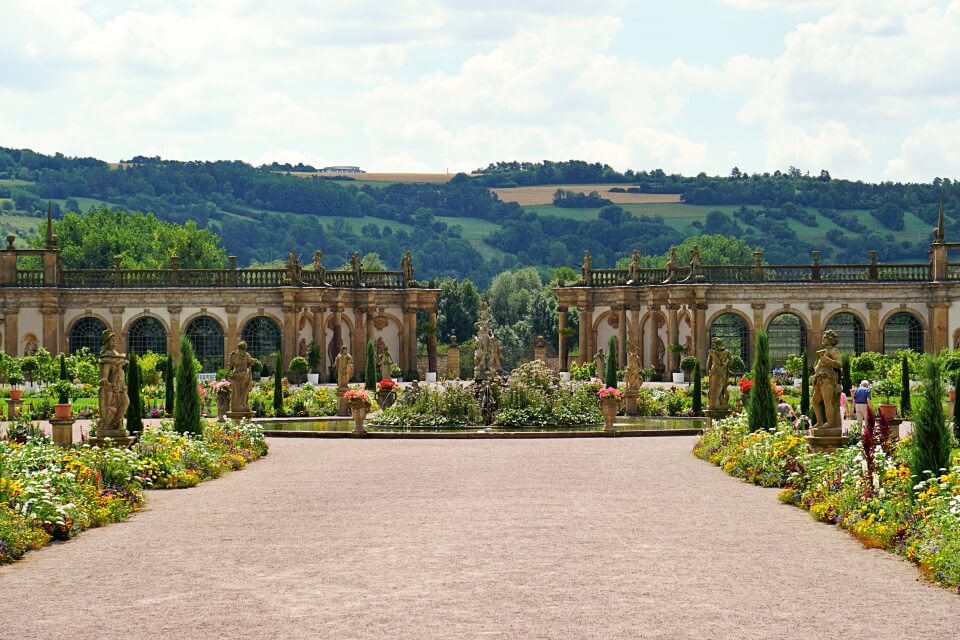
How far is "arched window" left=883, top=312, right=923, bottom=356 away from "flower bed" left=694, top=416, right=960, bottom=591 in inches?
1430

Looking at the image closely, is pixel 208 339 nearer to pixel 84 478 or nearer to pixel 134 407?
pixel 134 407

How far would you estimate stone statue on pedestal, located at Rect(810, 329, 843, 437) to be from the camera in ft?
74.1

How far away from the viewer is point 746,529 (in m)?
17.5

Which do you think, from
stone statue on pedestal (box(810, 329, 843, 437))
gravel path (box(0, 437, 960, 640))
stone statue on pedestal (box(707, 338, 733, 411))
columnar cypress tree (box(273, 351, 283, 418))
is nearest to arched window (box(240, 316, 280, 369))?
columnar cypress tree (box(273, 351, 283, 418))

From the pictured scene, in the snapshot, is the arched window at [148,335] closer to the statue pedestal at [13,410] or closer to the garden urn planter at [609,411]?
the statue pedestal at [13,410]

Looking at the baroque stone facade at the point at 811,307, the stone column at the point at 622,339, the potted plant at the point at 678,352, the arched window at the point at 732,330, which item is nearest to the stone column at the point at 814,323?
the baroque stone facade at the point at 811,307

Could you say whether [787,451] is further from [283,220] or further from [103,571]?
[283,220]

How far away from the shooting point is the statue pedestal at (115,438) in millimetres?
23828

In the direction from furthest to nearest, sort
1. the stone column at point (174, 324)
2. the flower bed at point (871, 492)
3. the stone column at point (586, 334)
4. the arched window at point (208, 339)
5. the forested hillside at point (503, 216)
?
the forested hillside at point (503, 216) → the stone column at point (586, 334) → the arched window at point (208, 339) → the stone column at point (174, 324) → the flower bed at point (871, 492)

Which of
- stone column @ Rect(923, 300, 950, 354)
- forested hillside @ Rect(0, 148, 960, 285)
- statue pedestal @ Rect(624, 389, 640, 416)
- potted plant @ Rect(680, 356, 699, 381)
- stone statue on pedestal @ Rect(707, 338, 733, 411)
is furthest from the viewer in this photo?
forested hillside @ Rect(0, 148, 960, 285)

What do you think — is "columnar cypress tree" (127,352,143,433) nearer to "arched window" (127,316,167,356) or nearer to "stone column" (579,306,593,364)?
"arched window" (127,316,167,356)

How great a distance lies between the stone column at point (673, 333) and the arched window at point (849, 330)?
6000mm

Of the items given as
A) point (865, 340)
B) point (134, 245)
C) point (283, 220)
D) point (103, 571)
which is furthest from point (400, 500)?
point (283, 220)

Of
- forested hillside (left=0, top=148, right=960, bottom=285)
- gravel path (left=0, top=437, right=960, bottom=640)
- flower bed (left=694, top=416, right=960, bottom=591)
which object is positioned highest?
forested hillside (left=0, top=148, right=960, bottom=285)
